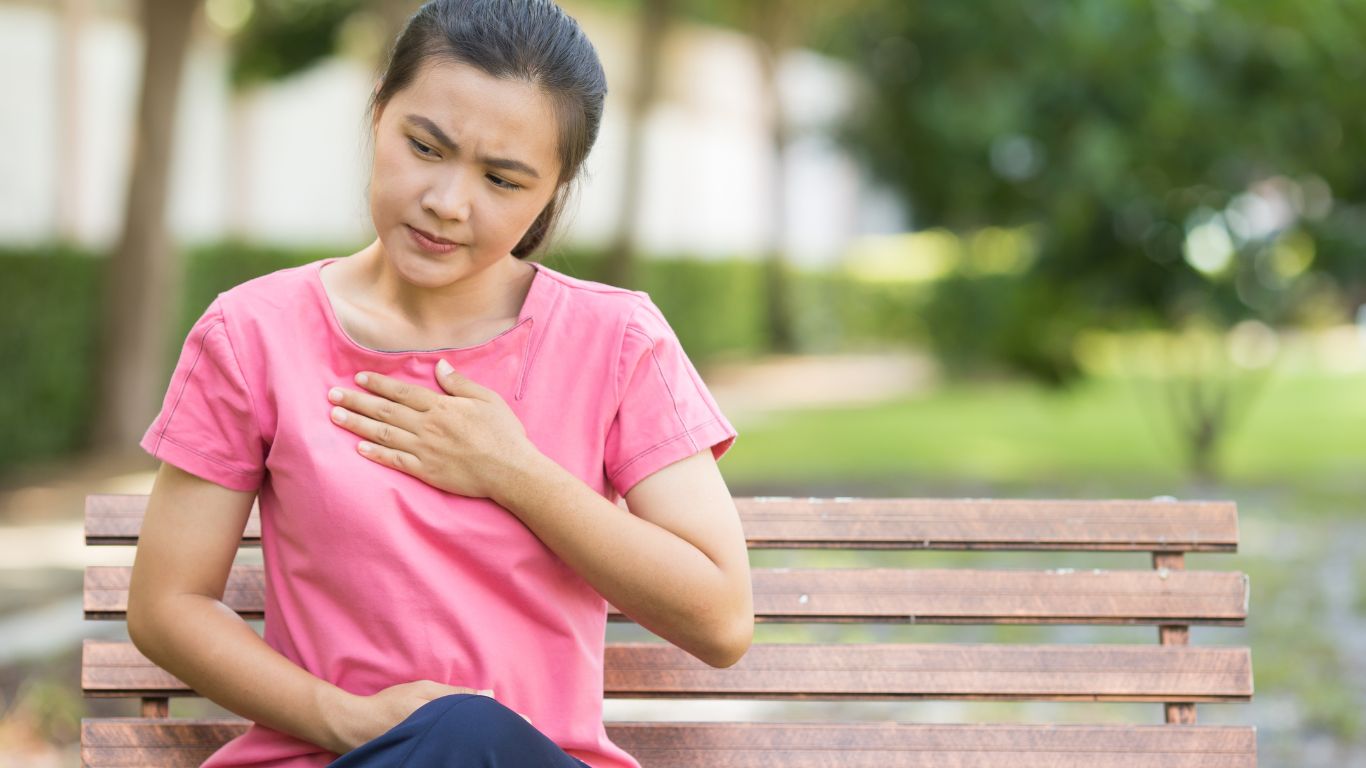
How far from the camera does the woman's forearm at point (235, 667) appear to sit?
1888 millimetres

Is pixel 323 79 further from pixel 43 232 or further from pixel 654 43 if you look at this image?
pixel 43 232

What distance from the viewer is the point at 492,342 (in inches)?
78.4

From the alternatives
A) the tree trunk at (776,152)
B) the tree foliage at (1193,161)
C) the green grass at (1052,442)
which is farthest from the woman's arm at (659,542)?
the tree trunk at (776,152)

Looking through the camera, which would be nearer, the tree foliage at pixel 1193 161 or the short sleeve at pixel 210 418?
the short sleeve at pixel 210 418

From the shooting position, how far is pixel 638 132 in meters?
17.2

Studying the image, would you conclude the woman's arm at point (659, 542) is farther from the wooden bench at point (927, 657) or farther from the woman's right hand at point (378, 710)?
the wooden bench at point (927, 657)

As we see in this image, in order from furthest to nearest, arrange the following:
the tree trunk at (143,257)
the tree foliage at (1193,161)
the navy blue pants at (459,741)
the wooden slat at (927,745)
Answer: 1. the tree trunk at (143,257)
2. the tree foliage at (1193,161)
3. the wooden slat at (927,745)
4. the navy blue pants at (459,741)

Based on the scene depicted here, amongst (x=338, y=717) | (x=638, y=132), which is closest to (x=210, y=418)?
(x=338, y=717)

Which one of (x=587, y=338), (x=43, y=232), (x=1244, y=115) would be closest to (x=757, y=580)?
(x=587, y=338)

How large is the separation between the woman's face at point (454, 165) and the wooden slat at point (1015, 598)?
2.43ft

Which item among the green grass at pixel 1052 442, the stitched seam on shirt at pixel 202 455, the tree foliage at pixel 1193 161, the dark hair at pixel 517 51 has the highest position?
the tree foliage at pixel 1193 161

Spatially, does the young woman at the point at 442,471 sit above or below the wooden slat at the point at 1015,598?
above

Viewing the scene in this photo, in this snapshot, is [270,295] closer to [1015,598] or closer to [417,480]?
[417,480]

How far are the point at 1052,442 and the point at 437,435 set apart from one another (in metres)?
12.0
